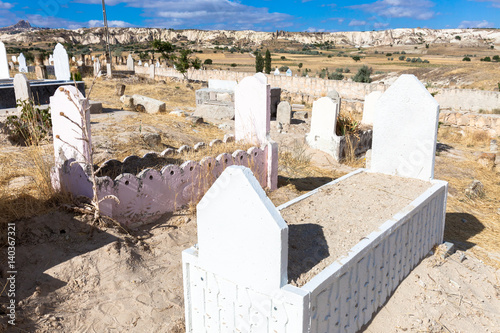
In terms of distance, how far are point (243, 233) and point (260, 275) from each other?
32 centimetres

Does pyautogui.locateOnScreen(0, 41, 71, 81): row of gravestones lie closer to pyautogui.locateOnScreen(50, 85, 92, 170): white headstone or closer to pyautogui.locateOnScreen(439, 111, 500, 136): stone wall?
pyautogui.locateOnScreen(50, 85, 92, 170): white headstone

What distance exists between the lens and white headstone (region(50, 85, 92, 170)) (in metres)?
5.04

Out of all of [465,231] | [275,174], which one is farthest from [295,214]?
[465,231]

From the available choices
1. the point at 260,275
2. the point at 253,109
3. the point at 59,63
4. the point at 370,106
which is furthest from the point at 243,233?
the point at 59,63

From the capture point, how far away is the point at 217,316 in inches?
124

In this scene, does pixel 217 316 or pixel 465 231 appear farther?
pixel 465 231

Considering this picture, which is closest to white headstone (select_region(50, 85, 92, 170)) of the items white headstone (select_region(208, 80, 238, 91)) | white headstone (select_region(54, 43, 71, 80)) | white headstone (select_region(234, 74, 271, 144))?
white headstone (select_region(234, 74, 271, 144))

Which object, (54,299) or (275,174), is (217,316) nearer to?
(54,299)

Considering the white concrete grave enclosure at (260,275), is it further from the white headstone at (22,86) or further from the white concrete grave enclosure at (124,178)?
the white headstone at (22,86)

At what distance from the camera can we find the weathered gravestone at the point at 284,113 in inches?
547

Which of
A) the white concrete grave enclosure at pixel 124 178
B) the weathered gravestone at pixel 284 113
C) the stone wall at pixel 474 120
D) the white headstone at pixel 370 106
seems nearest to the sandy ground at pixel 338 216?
the white concrete grave enclosure at pixel 124 178

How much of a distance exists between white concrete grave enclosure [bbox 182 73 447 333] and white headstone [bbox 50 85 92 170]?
2678 mm

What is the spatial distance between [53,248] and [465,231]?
6036 mm

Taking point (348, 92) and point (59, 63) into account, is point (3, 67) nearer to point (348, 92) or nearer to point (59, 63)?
point (59, 63)
